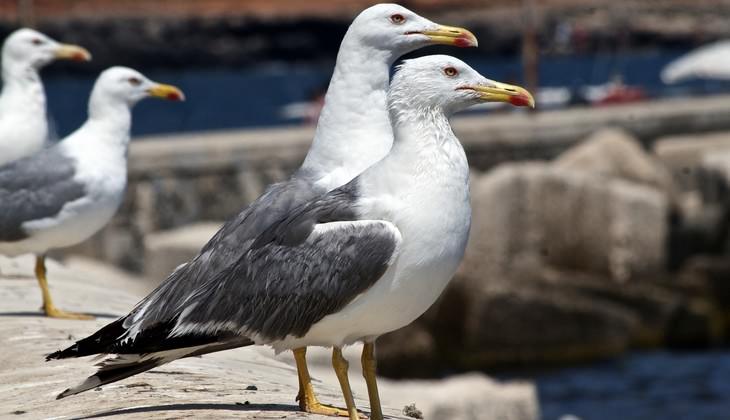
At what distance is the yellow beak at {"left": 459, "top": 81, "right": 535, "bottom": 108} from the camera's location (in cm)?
558

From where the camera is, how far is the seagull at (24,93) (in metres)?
10.0

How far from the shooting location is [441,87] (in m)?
5.55

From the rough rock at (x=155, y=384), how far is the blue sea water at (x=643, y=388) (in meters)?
6.80

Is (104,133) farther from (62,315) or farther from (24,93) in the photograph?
(24,93)

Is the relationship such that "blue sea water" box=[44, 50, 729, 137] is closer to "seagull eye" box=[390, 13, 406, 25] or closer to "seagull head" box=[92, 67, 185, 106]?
"seagull head" box=[92, 67, 185, 106]

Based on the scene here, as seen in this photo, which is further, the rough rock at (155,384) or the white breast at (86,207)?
the white breast at (86,207)

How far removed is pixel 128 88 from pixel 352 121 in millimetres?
2512

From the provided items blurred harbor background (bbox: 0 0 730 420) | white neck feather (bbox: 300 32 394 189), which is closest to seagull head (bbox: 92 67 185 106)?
white neck feather (bbox: 300 32 394 189)

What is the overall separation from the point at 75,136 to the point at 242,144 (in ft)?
29.2

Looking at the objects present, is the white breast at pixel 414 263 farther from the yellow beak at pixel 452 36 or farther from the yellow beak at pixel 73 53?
the yellow beak at pixel 73 53

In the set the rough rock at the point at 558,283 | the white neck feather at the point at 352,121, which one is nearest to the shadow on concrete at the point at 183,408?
the white neck feather at the point at 352,121

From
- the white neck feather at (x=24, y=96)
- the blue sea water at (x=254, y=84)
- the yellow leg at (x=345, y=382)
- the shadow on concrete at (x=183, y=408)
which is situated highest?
the white neck feather at (x=24, y=96)

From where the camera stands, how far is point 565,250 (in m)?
18.1

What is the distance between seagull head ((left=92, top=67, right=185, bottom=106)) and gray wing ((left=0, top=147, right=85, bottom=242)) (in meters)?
0.55
